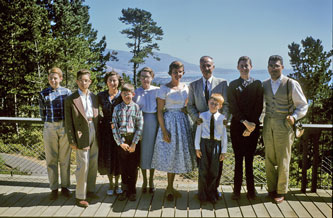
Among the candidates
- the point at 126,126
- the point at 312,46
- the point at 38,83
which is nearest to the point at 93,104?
the point at 126,126

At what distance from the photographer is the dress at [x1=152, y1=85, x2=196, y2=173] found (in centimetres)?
356

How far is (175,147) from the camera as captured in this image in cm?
358

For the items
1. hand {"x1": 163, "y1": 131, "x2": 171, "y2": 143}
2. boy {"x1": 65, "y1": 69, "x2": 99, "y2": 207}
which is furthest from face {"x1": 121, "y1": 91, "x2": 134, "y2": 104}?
hand {"x1": 163, "y1": 131, "x2": 171, "y2": 143}

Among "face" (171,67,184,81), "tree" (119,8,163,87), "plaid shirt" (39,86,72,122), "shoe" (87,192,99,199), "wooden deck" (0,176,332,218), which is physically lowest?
"wooden deck" (0,176,332,218)

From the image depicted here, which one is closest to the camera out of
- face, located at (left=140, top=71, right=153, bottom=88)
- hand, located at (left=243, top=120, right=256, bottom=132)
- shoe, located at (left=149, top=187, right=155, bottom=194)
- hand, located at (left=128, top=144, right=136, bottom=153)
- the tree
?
hand, located at (left=243, top=120, right=256, bottom=132)

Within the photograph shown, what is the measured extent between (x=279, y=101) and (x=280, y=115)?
17 cm

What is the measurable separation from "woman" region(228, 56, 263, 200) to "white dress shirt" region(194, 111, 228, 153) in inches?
8.5

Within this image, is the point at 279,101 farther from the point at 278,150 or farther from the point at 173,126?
the point at 173,126

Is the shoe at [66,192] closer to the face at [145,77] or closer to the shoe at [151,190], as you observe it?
the shoe at [151,190]

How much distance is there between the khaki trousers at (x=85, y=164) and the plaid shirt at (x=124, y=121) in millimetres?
A: 296

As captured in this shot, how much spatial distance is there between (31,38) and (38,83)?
2721 mm

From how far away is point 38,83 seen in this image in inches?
669

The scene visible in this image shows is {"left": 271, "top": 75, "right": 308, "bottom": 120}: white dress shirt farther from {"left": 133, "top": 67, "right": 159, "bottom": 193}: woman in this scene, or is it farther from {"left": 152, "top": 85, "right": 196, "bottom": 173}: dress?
{"left": 133, "top": 67, "right": 159, "bottom": 193}: woman

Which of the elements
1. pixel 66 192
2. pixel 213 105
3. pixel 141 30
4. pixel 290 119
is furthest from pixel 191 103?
pixel 141 30
